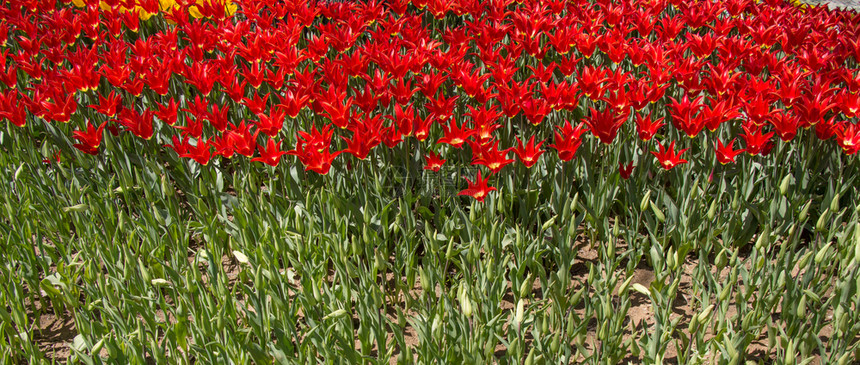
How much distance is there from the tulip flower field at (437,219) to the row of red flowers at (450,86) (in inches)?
0.6

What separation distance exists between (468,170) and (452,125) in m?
0.50

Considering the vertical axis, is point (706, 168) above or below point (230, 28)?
below

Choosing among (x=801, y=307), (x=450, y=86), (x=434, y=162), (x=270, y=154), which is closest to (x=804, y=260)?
(x=801, y=307)

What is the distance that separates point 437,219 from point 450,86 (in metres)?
0.96

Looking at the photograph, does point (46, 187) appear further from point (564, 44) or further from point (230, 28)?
point (564, 44)

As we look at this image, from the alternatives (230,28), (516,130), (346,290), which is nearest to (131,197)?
(230,28)

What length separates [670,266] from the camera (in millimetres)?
2254

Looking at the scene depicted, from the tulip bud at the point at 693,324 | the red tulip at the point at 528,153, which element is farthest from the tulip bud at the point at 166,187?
the tulip bud at the point at 693,324

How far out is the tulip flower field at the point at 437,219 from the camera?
7.10ft

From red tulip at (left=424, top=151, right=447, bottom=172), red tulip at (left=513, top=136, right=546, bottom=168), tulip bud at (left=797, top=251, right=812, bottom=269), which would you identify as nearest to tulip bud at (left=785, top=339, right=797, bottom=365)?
tulip bud at (left=797, top=251, right=812, bottom=269)

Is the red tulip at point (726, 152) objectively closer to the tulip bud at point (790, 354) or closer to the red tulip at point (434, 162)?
the tulip bud at point (790, 354)

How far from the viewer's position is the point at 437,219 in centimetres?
287

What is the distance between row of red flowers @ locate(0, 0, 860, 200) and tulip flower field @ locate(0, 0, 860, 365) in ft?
0.05

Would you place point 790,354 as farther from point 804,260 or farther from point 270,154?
point 270,154
